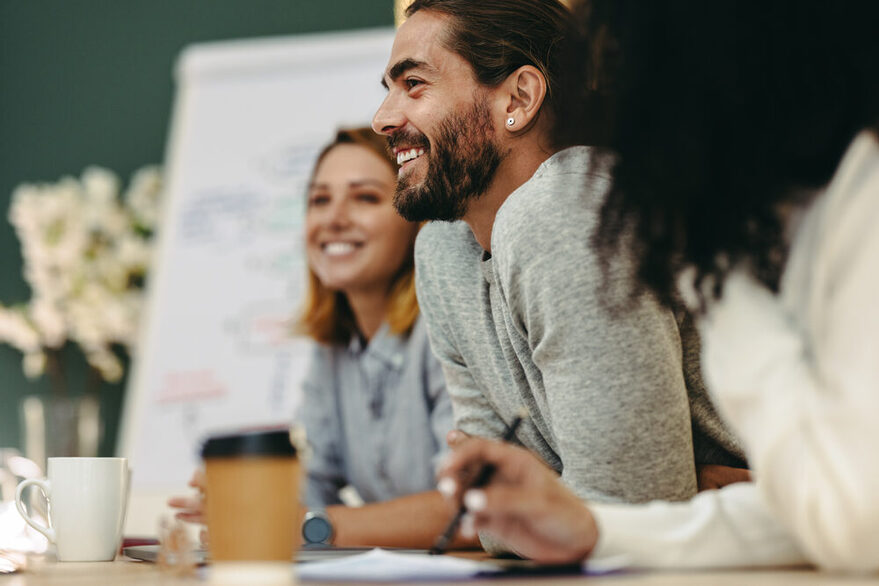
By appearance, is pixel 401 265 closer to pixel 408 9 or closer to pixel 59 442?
pixel 408 9

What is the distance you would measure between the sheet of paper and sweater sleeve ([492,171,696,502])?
328 mm

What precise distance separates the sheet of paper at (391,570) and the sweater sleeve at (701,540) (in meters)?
0.10

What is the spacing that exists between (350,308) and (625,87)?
60.1 inches

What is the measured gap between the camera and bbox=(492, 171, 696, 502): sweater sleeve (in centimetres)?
A: 95

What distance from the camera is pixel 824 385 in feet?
1.97

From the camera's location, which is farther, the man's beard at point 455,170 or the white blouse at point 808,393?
the man's beard at point 455,170

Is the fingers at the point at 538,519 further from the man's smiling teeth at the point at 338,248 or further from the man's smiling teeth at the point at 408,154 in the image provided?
the man's smiling teeth at the point at 338,248

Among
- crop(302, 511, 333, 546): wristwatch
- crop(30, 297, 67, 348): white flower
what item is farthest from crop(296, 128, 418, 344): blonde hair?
crop(30, 297, 67, 348): white flower

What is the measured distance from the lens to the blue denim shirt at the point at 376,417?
6.22 ft

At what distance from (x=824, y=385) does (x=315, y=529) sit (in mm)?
790

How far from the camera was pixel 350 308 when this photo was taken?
219 centimetres

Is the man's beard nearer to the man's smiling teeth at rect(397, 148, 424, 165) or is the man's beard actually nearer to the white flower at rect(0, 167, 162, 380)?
the man's smiling teeth at rect(397, 148, 424, 165)

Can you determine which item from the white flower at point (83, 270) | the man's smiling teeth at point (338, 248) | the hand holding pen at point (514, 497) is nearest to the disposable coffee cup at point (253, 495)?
the hand holding pen at point (514, 497)

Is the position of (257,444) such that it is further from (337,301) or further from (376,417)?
(337,301)
